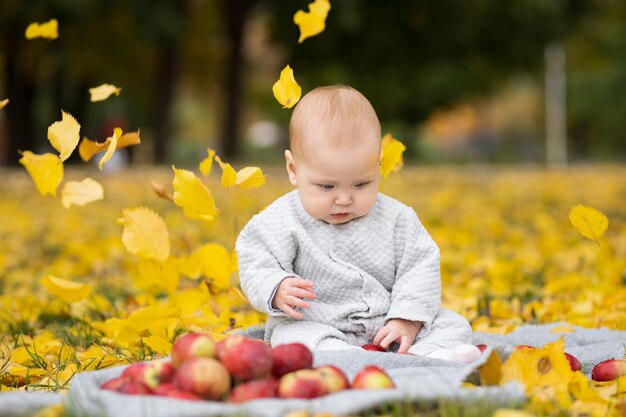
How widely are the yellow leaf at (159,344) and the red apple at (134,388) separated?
68 centimetres

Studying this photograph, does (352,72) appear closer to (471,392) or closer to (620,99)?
(620,99)

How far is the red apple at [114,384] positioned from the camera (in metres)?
2.01

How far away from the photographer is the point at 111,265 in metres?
5.43

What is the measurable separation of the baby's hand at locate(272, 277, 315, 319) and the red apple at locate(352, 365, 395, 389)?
1.59 feet

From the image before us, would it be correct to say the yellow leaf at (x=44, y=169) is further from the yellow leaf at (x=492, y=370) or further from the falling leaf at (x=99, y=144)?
the yellow leaf at (x=492, y=370)

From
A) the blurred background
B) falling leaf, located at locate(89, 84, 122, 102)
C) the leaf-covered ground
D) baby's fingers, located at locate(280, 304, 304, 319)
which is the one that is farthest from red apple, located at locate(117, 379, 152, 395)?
the blurred background

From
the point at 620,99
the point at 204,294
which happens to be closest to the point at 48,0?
the point at 204,294

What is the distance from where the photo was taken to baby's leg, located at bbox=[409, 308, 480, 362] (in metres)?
2.39

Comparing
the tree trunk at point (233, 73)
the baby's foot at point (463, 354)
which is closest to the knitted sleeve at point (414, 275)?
the baby's foot at point (463, 354)

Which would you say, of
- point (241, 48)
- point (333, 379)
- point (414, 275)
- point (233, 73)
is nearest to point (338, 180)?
point (414, 275)

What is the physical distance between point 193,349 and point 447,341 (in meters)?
0.96

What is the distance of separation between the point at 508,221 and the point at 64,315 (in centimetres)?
470

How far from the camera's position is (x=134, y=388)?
6.43ft

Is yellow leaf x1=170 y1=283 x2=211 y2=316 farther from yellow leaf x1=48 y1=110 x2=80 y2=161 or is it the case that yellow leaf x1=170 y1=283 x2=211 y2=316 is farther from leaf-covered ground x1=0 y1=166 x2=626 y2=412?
yellow leaf x1=48 y1=110 x2=80 y2=161
